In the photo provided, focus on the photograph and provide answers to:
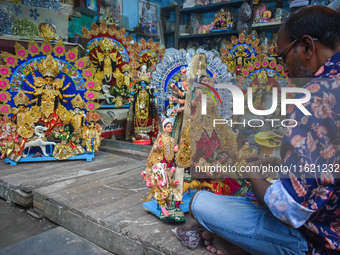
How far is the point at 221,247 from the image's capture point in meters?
1.72

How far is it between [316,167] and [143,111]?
4330 millimetres

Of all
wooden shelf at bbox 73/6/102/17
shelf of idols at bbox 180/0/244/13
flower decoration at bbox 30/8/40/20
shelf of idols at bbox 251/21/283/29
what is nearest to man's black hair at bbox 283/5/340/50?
flower decoration at bbox 30/8/40/20

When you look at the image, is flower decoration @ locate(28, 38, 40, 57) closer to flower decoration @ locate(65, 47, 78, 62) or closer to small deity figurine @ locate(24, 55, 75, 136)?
small deity figurine @ locate(24, 55, 75, 136)

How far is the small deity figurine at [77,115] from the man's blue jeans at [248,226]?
284 centimetres

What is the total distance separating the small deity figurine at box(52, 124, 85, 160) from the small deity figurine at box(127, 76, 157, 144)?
1.39 metres

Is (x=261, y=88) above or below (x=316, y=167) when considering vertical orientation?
above

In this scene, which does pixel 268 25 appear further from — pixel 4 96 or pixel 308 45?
pixel 308 45

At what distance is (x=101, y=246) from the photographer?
220 cm

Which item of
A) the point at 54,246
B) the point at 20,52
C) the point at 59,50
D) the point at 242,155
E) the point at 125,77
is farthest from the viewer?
the point at 125,77

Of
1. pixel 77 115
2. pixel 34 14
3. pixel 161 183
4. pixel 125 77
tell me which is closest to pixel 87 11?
pixel 34 14

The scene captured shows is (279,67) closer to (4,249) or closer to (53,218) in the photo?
(53,218)

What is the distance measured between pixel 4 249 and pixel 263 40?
663 centimetres

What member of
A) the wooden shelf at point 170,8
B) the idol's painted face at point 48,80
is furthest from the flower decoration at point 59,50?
the wooden shelf at point 170,8

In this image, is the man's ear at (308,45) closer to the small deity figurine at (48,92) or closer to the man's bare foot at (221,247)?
the man's bare foot at (221,247)
